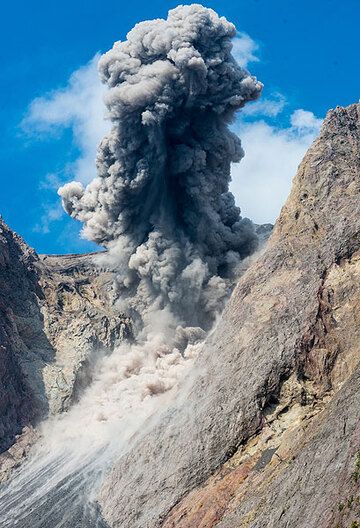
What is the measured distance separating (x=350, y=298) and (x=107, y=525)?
1715 cm

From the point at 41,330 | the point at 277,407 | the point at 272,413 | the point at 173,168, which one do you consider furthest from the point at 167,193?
the point at 272,413

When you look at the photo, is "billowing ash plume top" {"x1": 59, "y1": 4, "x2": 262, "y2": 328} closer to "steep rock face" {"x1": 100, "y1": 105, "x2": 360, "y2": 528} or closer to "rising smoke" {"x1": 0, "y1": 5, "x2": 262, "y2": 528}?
"rising smoke" {"x1": 0, "y1": 5, "x2": 262, "y2": 528}

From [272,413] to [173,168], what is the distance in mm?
42292

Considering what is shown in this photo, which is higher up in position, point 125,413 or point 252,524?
point 125,413

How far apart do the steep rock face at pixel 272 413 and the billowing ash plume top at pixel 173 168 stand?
22.0 meters

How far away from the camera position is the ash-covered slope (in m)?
65.5

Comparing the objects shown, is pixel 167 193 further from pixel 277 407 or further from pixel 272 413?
pixel 272 413

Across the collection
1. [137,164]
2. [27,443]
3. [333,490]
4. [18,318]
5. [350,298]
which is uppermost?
[137,164]

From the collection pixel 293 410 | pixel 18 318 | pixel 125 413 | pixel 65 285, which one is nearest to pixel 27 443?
pixel 125 413

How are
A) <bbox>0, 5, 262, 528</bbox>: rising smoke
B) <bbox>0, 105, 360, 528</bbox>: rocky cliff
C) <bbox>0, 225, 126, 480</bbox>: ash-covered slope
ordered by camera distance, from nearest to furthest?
<bbox>0, 105, 360, 528</bbox>: rocky cliff
<bbox>0, 225, 126, 480</bbox>: ash-covered slope
<bbox>0, 5, 262, 528</bbox>: rising smoke

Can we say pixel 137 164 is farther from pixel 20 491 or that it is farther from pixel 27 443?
pixel 20 491

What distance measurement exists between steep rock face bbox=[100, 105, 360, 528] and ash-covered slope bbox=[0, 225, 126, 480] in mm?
21312

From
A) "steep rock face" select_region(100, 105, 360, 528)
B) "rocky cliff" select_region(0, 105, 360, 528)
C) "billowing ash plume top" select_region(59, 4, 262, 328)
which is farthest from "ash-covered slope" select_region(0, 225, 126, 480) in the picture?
"steep rock face" select_region(100, 105, 360, 528)

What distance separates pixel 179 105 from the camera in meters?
76.4
